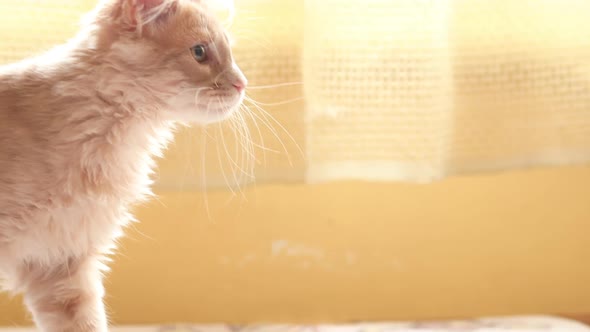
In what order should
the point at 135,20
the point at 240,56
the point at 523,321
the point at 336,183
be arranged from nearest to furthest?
1. the point at 135,20
2. the point at 240,56
3. the point at 523,321
4. the point at 336,183

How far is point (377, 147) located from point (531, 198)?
0.51 meters

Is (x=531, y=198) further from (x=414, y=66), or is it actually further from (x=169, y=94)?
(x=169, y=94)

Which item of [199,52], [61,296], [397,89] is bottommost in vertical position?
[61,296]

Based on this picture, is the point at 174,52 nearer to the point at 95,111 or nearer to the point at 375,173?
the point at 95,111

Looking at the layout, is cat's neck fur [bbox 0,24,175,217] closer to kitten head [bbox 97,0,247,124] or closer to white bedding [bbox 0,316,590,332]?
kitten head [bbox 97,0,247,124]

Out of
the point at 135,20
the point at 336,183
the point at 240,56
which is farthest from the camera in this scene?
the point at 336,183

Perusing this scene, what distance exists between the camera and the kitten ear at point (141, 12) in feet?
2.86

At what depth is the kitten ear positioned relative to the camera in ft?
2.86

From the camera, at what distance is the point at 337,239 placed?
5.26 ft

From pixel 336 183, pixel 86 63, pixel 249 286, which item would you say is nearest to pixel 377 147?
pixel 336 183

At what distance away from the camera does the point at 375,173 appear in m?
1.33

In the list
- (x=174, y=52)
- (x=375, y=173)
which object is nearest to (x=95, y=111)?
(x=174, y=52)

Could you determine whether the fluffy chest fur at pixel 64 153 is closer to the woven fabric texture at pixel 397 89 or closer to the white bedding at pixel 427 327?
the woven fabric texture at pixel 397 89

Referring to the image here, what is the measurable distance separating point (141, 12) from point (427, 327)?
92cm
